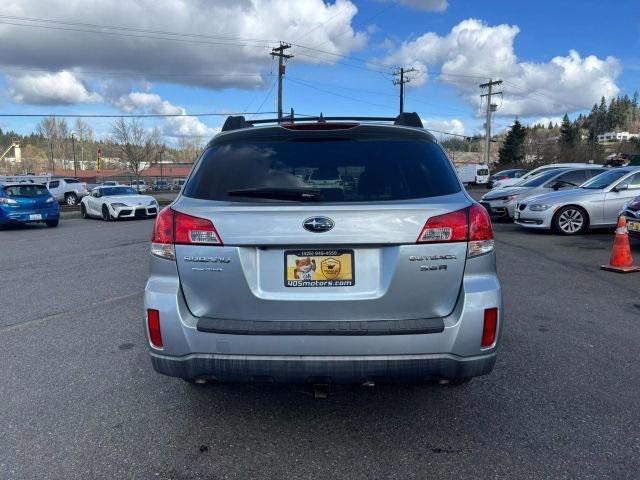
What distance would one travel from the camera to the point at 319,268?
9.02ft

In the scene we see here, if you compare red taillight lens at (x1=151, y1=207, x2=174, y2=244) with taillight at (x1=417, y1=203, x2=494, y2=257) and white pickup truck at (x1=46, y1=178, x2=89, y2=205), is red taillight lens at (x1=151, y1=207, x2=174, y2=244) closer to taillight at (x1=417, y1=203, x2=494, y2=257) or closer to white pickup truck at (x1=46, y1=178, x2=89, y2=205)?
taillight at (x1=417, y1=203, x2=494, y2=257)

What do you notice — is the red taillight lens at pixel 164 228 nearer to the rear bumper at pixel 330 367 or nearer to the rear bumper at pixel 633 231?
the rear bumper at pixel 330 367

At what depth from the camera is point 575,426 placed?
10.5 feet

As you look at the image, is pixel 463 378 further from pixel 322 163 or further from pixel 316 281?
pixel 322 163

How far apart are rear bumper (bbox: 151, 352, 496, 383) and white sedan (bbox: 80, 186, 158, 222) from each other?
18060mm

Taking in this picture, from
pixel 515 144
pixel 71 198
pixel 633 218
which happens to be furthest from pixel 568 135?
pixel 633 218

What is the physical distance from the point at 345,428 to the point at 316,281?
3.50 ft

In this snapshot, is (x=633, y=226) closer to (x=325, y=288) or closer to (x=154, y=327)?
(x=325, y=288)

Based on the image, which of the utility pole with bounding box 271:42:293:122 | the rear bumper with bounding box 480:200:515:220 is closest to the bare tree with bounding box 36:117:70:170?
the utility pole with bounding box 271:42:293:122

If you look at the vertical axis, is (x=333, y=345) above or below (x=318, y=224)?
below

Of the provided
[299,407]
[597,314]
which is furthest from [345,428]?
[597,314]

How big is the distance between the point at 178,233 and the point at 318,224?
772 millimetres

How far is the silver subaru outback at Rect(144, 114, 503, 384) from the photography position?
2.69m

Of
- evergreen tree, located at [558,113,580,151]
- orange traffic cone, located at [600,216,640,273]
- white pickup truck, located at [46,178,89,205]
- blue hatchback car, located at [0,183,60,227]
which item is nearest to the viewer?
orange traffic cone, located at [600,216,640,273]
